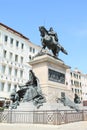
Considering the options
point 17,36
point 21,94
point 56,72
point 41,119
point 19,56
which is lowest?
point 41,119

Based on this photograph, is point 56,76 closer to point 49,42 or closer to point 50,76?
point 50,76

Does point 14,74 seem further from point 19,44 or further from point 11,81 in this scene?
point 19,44

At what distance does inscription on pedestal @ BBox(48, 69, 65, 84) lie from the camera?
659 inches

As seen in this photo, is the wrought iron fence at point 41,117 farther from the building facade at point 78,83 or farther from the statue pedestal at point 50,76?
the building facade at point 78,83

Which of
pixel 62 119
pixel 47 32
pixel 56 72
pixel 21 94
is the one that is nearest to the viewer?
pixel 62 119

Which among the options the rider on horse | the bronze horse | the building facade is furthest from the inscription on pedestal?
the building facade

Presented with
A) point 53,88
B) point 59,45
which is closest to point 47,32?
point 59,45

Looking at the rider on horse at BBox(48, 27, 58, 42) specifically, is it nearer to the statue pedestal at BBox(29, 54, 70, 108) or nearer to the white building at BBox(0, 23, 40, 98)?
the statue pedestal at BBox(29, 54, 70, 108)

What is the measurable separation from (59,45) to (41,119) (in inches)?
346


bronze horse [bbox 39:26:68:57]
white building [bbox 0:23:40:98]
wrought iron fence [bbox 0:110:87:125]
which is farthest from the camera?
white building [bbox 0:23:40:98]

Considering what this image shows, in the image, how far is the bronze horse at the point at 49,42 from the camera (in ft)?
61.2

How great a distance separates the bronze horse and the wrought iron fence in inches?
264

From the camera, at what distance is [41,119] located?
1227 cm

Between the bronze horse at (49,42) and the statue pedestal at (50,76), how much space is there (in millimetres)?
1449
